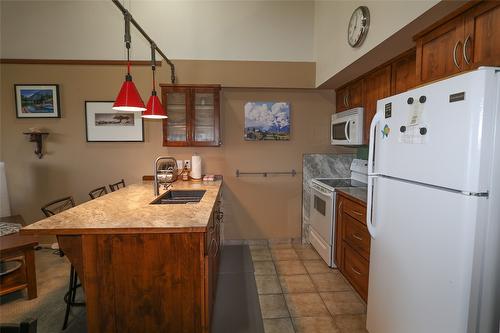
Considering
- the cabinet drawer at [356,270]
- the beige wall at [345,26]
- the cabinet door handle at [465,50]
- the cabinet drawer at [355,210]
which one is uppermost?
the beige wall at [345,26]

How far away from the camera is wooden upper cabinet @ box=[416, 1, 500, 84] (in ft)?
4.32

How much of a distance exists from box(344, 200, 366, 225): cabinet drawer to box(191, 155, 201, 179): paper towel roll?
180cm

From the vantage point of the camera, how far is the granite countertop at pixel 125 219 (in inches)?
59.3

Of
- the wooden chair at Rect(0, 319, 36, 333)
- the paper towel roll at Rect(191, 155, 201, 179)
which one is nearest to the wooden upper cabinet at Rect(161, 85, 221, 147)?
the paper towel roll at Rect(191, 155, 201, 179)

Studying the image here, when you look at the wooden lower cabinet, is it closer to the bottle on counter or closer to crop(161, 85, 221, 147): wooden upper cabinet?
crop(161, 85, 221, 147): wooden upper cabinet

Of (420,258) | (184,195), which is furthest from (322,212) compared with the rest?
(420,258)

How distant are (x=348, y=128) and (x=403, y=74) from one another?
0.84m

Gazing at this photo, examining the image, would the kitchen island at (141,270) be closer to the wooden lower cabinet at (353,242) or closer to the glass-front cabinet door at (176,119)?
the wooden lower cabinet at (353,242)

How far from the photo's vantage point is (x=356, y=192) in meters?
2.63

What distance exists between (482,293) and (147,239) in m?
1.65

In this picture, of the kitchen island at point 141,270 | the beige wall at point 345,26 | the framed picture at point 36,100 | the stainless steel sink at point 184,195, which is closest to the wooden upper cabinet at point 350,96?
the beige wall at point 345,26

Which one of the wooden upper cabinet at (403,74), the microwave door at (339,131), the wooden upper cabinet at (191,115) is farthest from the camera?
the wooden upper cabinet at (191,115)

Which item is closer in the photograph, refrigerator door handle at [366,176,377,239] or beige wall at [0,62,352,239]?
refrigerator door handle at [366,176,377,239]

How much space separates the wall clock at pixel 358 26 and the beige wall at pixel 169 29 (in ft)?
3.78
